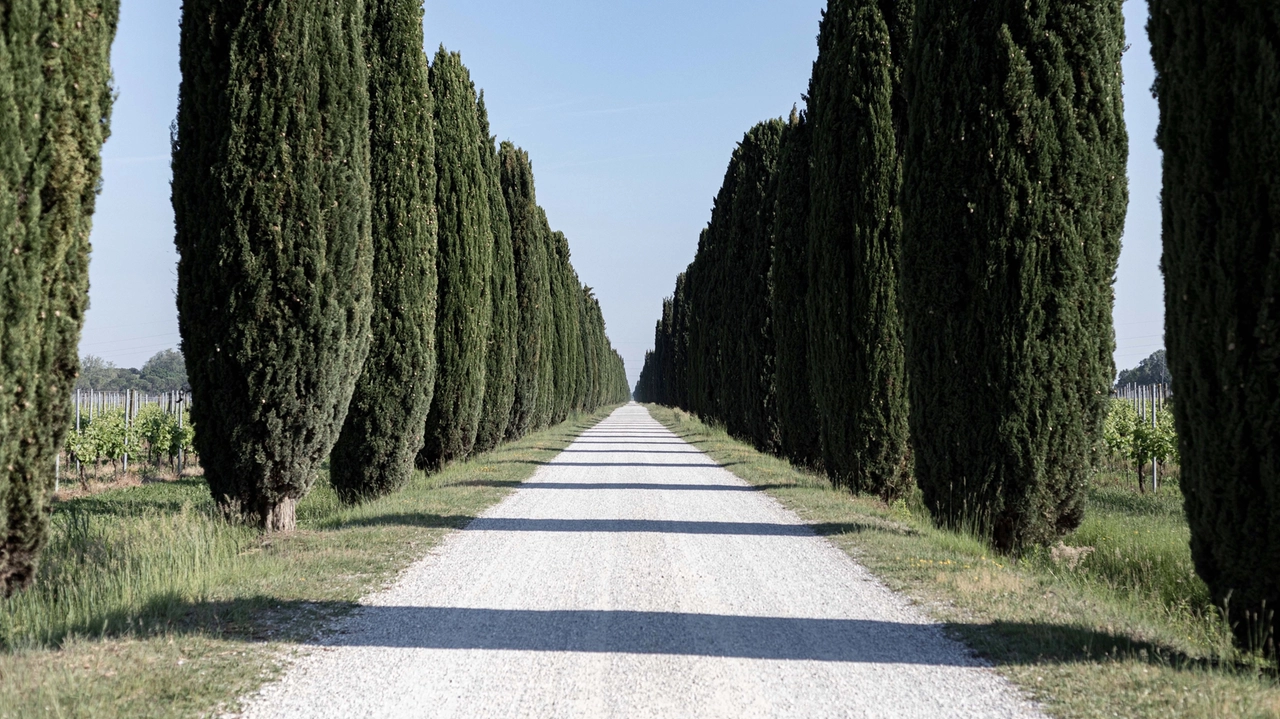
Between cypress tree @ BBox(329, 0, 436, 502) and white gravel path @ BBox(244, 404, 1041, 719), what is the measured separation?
374 cm

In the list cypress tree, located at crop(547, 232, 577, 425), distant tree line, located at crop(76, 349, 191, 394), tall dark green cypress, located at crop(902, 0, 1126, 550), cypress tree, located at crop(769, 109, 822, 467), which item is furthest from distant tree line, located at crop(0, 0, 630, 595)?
distant tree line, located at crop(76, 349, 191, 394)

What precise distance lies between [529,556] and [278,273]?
12.1 ft

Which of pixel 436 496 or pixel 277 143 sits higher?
pixel 277 143

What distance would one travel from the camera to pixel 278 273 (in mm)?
8414

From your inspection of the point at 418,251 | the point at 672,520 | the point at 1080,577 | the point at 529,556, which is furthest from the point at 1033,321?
the point at 418,251

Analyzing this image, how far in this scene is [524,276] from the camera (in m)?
27.7

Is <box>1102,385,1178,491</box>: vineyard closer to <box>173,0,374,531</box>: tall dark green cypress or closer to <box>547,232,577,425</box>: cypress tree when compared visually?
<box>173,0,374,531</box>: tall dark green cypress

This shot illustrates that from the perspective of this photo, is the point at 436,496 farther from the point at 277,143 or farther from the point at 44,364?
the point at 44,364

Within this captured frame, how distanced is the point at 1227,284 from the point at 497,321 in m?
19.3

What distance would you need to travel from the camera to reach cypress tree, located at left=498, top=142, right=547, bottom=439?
87.7ft

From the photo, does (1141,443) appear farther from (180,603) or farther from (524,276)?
(180,603)

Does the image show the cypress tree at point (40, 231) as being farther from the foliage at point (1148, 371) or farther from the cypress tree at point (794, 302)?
the foliage at point (1148, 371)

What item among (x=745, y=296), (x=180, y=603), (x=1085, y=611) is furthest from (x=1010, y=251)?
(x=745, y=296)

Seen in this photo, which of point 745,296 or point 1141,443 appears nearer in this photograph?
point 1141,443
